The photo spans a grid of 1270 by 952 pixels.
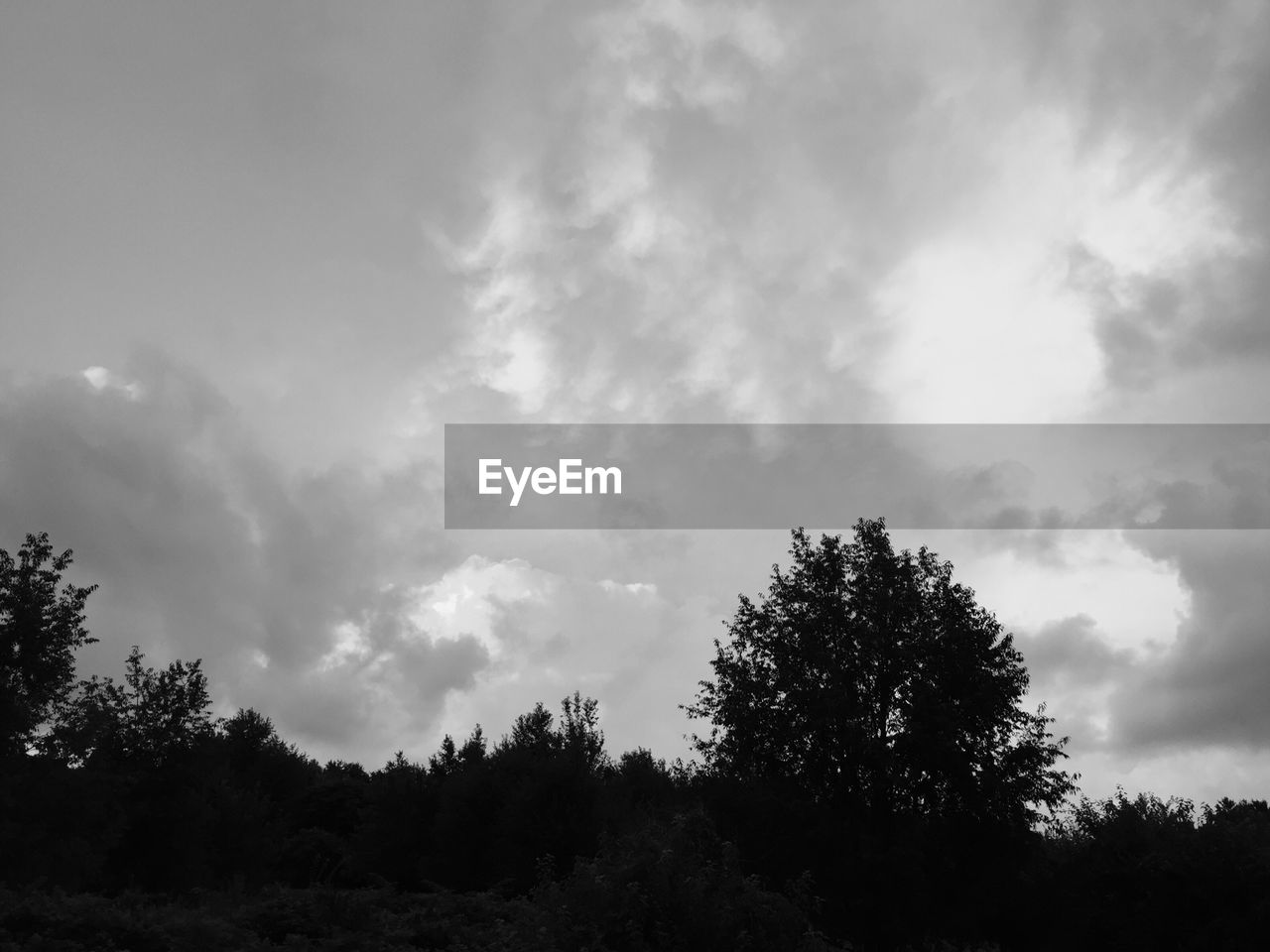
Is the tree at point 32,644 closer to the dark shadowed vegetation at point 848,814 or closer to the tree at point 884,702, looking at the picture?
the dark shadowed vegetation at point 848,814

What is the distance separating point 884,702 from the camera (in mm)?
38031

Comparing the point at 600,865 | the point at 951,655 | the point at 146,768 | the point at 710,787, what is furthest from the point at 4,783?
the point at 951,655

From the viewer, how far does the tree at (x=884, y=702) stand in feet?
119

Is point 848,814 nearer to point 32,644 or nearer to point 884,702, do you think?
point 884,702

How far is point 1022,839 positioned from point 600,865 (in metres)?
22.8

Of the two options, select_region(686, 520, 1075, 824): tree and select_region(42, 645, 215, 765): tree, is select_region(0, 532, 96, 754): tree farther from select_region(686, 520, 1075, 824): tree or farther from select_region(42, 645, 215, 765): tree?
select_region(686, 520, 1075, 824): tree

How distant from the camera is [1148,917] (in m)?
33.9

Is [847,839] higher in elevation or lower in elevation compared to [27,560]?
lower

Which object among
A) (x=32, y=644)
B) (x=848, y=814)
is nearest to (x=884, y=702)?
(x=848, y=814)

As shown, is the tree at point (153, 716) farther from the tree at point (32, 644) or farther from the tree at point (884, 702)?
the tree at point (884, 702)

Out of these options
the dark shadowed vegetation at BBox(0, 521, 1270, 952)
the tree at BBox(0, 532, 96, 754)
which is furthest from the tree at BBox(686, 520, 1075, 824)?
the tree at BBox(0, 532, 96, 754)

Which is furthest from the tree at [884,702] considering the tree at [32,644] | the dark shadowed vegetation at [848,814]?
the tree at [32,644]

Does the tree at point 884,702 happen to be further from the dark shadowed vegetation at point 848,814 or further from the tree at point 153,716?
the tree at point 153,716

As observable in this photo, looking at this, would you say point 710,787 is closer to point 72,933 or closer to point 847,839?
point 847,839
